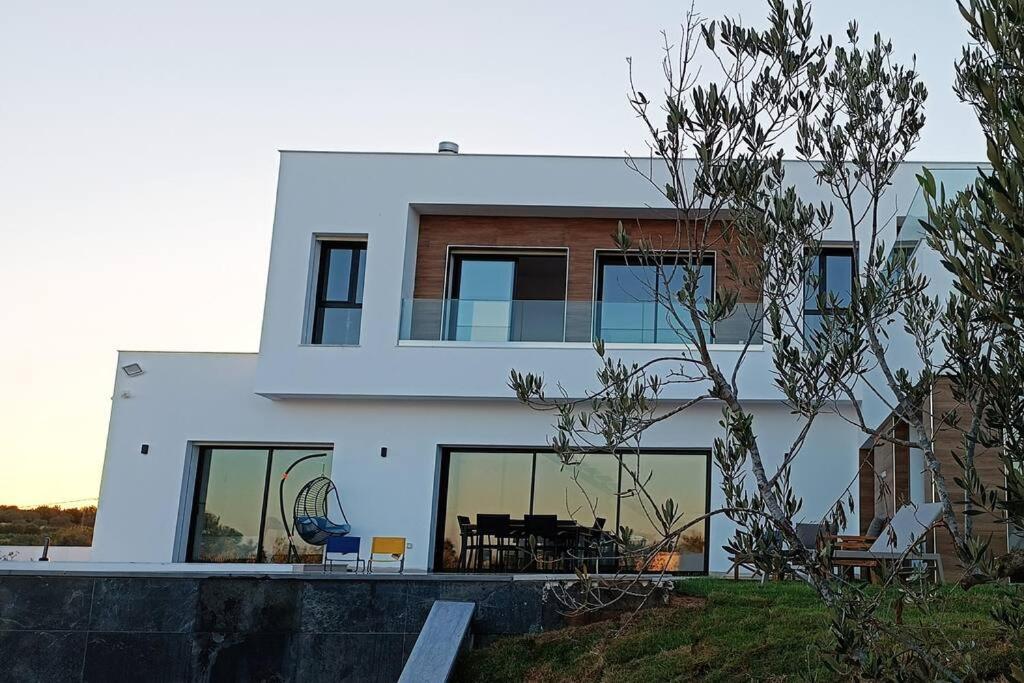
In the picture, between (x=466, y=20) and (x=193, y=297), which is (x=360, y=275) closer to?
(x=193, y=297)

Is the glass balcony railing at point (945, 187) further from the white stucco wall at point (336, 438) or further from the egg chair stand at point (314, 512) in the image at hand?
the egg chair stand at point (314, 512)

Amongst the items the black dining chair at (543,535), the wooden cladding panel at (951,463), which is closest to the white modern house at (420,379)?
the black dining chair at (543,535)

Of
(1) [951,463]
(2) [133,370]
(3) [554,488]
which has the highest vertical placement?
(2) [133,370]

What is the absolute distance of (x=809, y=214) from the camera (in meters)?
5.12

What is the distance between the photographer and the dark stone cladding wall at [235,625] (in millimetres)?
8438

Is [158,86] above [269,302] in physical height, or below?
above

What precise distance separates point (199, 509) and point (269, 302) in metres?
3.36

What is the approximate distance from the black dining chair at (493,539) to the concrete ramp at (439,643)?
6482mm

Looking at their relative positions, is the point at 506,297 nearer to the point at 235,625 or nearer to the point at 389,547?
the point at 389,547

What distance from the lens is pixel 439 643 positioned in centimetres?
774

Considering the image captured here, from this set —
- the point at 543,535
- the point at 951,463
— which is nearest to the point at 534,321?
the point at 543,535

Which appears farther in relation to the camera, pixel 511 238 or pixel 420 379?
pixel 511 238

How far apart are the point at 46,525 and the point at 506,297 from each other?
31.7 feet

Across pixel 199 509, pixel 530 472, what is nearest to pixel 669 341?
pixel 530 472
